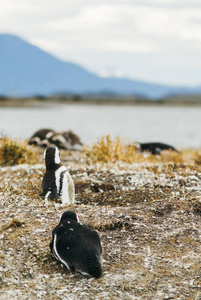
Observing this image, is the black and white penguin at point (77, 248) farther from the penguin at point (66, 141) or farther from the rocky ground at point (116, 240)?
the penguin at point (66, 141)

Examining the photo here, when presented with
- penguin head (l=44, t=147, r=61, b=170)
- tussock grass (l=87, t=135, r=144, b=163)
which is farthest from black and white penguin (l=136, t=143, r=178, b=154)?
penguin head (l=44, t=147, r=61, b=170)

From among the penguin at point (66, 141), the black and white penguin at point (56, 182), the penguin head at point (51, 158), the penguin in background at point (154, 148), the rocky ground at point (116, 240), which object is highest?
the penguin at point (66, 141)

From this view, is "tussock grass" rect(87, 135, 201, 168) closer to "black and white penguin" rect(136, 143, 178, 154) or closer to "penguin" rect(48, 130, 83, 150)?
"black and white penguin" rect(136, 143, 178, 154)

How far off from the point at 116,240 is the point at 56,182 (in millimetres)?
1517

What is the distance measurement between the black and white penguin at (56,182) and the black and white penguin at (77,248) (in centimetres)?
151

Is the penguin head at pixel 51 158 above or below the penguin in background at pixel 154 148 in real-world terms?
below

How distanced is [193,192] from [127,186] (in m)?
1.06

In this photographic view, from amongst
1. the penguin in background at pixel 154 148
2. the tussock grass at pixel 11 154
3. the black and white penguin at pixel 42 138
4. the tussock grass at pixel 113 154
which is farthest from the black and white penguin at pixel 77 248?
the black and white penguin at pixel 42 138

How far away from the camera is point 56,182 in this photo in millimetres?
5883

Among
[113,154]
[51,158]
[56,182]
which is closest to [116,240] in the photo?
[56,182]

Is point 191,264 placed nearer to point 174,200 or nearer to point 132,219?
point 132,219

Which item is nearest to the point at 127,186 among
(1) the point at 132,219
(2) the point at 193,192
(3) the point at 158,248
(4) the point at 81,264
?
(2) the point at 193,192

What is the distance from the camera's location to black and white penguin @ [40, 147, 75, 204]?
5836 millimetres

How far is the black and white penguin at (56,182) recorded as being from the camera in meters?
5.84
